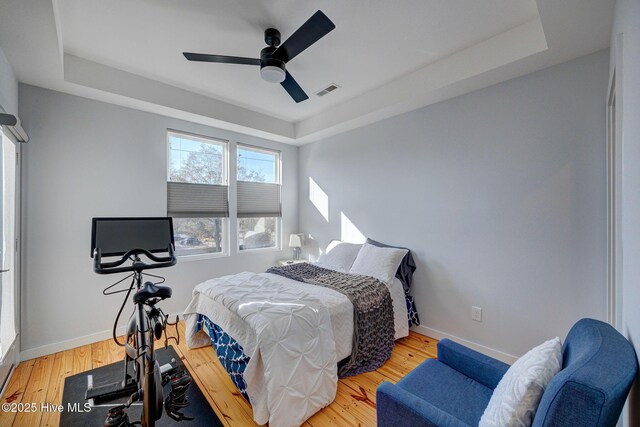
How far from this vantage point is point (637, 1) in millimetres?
947

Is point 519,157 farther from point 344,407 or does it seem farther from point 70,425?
point 70,425

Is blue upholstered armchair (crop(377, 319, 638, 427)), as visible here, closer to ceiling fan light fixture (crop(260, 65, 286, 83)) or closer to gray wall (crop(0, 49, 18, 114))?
ceiling fan light fixture (crop(260, 65, 286, 83))

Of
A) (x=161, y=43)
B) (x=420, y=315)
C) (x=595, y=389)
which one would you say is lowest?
(x=420, y=315)

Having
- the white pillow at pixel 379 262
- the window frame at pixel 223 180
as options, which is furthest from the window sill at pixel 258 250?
the white pillow at pixel 379 262

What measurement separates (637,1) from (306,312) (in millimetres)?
2159

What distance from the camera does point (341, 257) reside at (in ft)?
11.5

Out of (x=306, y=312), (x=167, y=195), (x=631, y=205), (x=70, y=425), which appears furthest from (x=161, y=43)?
(x=631, y=205)

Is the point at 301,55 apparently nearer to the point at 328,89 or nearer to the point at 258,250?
the point at 328,89

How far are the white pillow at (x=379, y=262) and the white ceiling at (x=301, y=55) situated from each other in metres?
1.64

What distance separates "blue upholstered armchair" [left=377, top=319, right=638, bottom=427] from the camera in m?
0.73

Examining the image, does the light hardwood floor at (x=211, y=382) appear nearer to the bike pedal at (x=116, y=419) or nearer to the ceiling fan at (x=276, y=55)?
the bike pedal at (x=116, y=419)

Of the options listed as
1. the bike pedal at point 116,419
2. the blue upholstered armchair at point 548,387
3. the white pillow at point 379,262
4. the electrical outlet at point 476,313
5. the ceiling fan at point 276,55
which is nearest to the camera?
the blue upholstered armchair at point 548,387

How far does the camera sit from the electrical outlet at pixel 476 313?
105 inches

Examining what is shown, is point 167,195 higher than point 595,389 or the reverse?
higher
